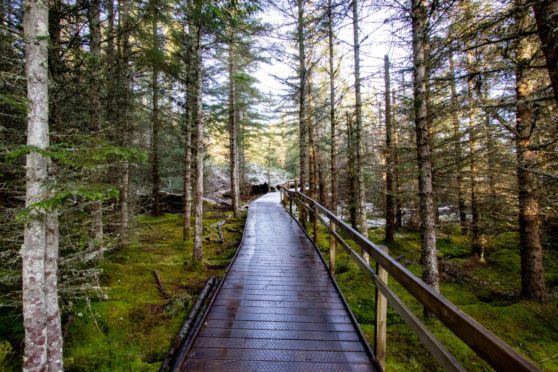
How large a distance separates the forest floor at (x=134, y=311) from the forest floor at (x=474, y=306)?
363 centimetres

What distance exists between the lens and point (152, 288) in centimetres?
626

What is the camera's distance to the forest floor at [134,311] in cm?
403

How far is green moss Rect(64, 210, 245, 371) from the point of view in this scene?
4.05m

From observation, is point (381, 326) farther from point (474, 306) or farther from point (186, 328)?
point (474, 306)

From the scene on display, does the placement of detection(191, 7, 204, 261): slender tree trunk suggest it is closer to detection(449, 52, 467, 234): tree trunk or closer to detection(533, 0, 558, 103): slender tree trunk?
detection(449, 52, 467, 234): tree trunk

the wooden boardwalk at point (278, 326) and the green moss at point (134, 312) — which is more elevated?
the wooden boardwalk at point (278, 326)

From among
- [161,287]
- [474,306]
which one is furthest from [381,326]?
[474,306]

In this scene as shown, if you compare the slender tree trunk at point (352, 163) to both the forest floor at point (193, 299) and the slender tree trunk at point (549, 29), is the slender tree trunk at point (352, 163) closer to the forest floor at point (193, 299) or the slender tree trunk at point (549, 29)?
the forest floor at point (193, 299)

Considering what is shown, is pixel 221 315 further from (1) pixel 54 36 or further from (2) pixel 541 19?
(1) pixel 54 36

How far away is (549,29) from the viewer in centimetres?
268

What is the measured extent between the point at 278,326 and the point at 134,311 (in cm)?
325

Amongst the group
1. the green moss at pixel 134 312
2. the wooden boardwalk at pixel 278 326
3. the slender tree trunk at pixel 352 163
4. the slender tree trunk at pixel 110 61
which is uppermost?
the slender tree trunk at pixel 110 61

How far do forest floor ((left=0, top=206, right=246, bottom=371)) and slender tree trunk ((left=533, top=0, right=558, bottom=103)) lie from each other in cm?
617

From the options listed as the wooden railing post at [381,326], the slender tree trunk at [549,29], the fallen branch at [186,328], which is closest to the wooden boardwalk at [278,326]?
the wooden railing post at [381,326]
